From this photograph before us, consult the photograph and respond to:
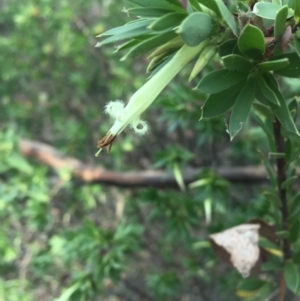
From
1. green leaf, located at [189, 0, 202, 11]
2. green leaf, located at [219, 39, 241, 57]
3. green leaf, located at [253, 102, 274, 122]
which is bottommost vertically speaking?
green leaf, located at [253, 102, 274, 122]

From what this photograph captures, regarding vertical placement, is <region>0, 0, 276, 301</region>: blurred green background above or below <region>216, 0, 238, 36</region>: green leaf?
below

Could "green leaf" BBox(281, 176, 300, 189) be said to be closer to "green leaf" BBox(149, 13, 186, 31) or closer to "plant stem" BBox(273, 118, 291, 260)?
"plant stem" BBox(273, 118, 291, 260)

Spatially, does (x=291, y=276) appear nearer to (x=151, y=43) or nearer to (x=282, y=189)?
(x=282, y=189)

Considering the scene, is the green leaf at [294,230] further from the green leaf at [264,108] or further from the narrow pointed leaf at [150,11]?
the narrow pointed leaf at [150,11]

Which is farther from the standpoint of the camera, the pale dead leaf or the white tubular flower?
the pale dead leaf

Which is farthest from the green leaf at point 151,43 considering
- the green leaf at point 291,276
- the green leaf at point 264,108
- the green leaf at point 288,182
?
the green leaf at point 291,276

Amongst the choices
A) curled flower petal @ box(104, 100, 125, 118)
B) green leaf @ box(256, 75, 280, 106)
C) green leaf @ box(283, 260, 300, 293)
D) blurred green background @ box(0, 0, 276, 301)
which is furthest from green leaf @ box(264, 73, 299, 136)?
blurred green background @ box(0, 0, 276, 301)

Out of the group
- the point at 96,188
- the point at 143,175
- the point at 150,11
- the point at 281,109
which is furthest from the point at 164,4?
the point at 96,188
